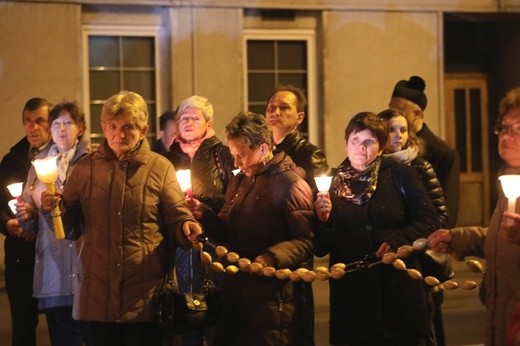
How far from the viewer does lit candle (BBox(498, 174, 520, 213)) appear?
543 centimetres

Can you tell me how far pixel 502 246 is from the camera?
225 inches

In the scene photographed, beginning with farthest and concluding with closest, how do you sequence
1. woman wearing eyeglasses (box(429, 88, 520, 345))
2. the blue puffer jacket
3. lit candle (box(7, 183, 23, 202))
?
1. the blue puffer jacket
2. lit candle (box(7, 183, 23, 202))
3. woman wearing eyeglasses (box(429, 88, 520, 345))

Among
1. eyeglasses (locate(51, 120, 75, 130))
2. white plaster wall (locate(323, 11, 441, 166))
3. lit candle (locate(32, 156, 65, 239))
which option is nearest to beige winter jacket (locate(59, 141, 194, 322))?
lit candle (locate(32, 156, 65, 239))

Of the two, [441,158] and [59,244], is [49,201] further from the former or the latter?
[441,158]

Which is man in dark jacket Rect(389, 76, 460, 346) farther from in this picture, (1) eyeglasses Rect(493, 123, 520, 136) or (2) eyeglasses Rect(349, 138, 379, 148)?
(1) eyeglasses Rect(493, 123, 520, 136)

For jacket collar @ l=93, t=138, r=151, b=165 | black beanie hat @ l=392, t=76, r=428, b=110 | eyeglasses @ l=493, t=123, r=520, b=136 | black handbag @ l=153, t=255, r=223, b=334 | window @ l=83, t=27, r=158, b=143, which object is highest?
window @ l=83, t=27, r=158, b=143

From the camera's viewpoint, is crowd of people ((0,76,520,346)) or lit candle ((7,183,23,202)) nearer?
crowd of people ((0,76,520,346))

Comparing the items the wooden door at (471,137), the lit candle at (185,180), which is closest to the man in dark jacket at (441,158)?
the lit candle at (185,180)

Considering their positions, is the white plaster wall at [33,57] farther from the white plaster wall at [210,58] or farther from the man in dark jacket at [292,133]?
the man in dark jacket at [292,133]

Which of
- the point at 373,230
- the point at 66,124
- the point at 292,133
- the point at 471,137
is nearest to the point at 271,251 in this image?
the point at 373,230

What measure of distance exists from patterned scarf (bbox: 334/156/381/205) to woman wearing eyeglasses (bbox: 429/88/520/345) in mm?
826

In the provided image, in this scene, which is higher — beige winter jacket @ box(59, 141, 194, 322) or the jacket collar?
the jacket collar

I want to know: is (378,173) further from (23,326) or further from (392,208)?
(23,326)

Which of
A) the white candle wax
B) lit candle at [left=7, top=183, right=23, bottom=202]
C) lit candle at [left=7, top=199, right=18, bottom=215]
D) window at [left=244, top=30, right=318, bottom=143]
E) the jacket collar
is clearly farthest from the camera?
window at [left=244, top=30, right=318, bottom=143]
